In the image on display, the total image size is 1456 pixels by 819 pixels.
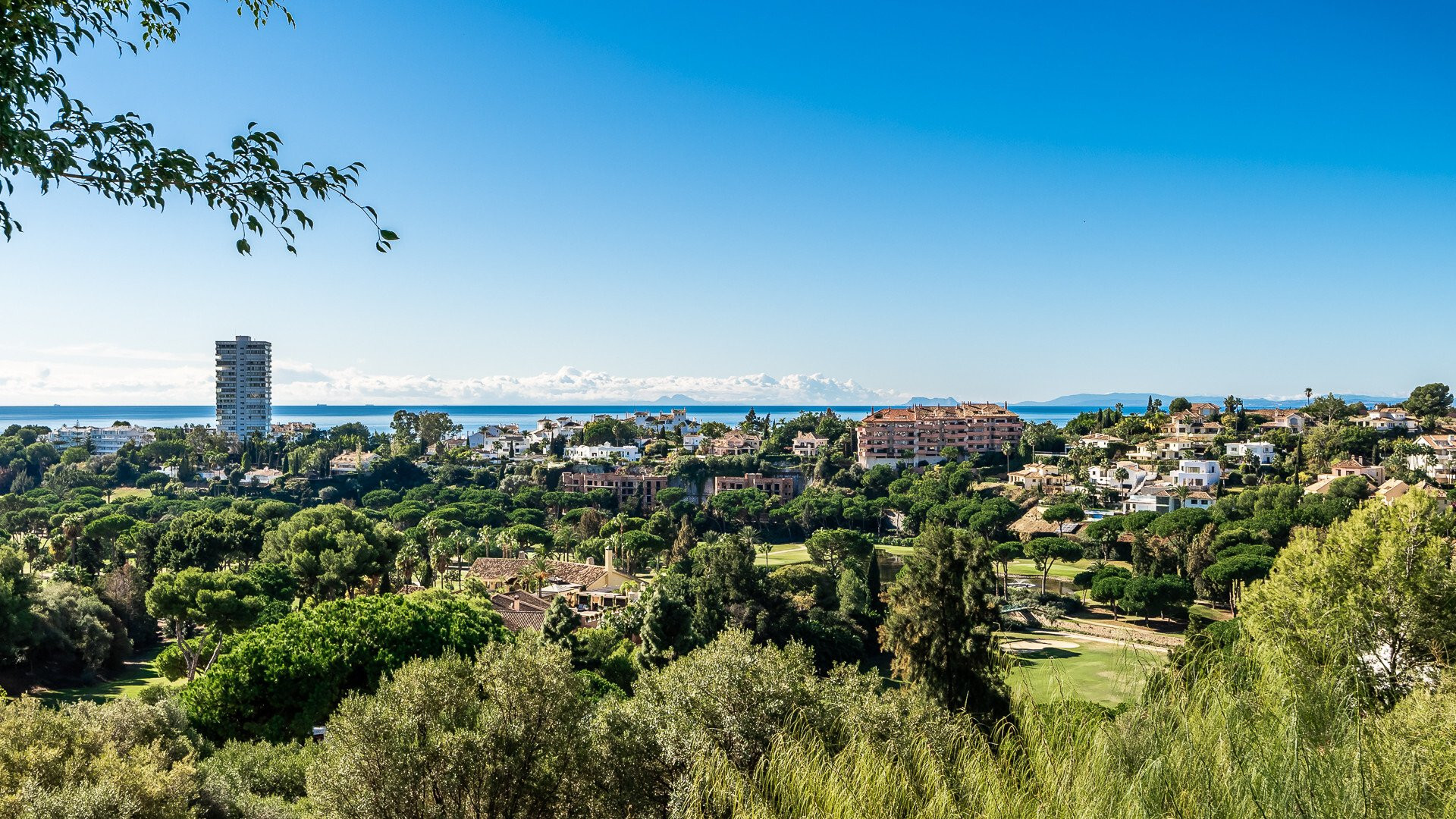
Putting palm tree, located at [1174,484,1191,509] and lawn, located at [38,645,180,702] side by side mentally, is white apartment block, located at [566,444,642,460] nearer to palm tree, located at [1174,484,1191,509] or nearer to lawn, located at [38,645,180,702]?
palm tree, located at [1174,484,1191,509]

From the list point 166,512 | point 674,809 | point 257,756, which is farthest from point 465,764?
point 166,512

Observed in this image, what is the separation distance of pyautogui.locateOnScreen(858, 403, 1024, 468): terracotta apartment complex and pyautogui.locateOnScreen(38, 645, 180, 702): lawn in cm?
6156

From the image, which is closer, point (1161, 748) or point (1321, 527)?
point (1161, 748)

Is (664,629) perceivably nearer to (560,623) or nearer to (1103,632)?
(560,623)

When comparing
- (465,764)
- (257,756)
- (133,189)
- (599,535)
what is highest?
(133,189)

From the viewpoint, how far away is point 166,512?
179 feet

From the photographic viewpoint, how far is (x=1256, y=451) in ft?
209

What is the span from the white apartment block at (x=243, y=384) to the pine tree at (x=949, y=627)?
13924 cm

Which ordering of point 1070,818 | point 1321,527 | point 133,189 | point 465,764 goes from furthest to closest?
point 1321,527
point 465,764
point 133,189
point 1070,818

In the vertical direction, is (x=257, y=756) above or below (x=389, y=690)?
below

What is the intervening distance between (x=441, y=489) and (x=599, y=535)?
23481 millimetres

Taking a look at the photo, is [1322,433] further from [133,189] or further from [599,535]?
[133,189]

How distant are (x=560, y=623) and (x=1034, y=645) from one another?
56.8 ft

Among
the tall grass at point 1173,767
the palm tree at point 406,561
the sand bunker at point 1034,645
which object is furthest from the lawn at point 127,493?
the tall grass at point 1173,767
